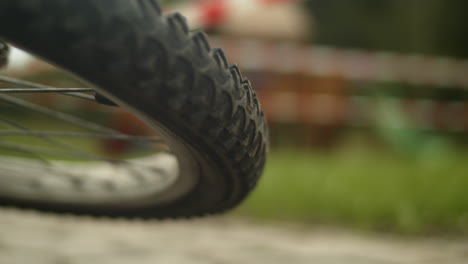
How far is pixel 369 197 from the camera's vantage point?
2.04 meters

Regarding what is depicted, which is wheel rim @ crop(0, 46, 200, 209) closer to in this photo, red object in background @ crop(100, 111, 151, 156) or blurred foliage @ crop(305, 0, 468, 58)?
red object in background @ crop(100, 111, 151, 156)

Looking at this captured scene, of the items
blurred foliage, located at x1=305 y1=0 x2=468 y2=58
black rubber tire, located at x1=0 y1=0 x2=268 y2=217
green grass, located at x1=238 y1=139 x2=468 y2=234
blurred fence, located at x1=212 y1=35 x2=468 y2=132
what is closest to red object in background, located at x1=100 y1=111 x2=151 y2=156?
green grass, located at x1=238 y1=139 x2=468 y2=234

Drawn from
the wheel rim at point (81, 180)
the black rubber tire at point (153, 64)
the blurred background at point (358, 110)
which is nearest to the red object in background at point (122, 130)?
the blurred background at point (358, 110)

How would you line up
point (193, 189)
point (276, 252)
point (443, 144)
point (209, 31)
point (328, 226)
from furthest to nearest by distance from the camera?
point (209, 31)
point (443, 144)
point (328, 226)
point (276, 252)
point (193, 189)

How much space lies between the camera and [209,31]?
207 inches

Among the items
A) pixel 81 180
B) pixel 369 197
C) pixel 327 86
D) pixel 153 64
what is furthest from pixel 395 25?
pixel 153 64

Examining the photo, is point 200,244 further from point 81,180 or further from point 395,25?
point 395,25

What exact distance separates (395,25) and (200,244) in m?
6.28

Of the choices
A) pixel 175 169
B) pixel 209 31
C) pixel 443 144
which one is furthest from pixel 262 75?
pixel 175 169

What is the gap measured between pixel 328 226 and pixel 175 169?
980 millimetres

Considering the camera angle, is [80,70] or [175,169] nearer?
[80,70]

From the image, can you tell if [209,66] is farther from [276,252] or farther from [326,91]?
[326,91]

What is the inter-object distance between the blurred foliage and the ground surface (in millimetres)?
5579

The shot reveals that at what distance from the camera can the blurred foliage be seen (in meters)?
6.30
